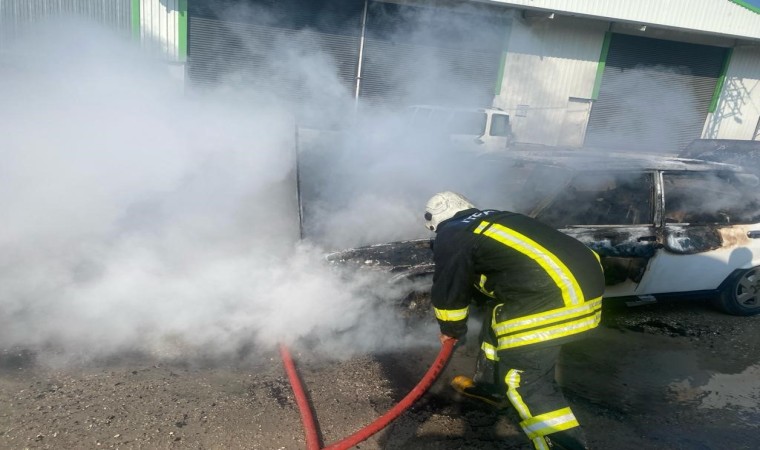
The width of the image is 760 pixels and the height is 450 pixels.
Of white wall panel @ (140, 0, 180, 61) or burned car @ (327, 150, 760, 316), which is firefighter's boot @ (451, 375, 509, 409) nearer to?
burned car @ (327, 150, 760, 316)

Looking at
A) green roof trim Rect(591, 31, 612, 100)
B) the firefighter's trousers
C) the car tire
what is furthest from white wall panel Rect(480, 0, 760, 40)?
the firefighter's trousers

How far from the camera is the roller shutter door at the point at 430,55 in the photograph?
12336mm

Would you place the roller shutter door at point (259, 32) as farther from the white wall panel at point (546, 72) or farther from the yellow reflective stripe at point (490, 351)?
the yellow reflective stripe at point (490, 351)

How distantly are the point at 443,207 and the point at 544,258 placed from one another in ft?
1.98

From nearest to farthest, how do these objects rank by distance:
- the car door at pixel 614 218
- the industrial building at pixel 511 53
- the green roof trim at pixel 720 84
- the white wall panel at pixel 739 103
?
the car door at pixel 614 218 < the industrial building at pixel 511 53 < the green roof trim at pixel 720 84 < the white wall panel at pixel 739 103

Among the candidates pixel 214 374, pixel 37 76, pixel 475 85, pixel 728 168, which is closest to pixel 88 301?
pixel 214 374

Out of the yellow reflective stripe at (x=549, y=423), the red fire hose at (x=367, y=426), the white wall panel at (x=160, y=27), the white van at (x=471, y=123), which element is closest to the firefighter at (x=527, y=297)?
the yellow reflective stripe at (x=549, y=423)

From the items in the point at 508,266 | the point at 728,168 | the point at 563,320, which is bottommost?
the point at 563,320

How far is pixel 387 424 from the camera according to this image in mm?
2574

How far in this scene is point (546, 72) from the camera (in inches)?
578

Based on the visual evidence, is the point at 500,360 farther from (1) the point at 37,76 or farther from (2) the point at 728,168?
(1) the point at 37,76

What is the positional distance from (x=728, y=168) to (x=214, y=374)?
436 centimetres

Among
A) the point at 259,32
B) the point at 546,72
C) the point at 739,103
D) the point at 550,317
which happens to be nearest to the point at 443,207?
the point at 550,317

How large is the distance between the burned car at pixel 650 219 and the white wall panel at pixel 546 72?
10.6 meters
